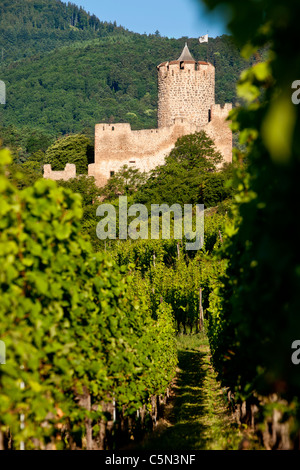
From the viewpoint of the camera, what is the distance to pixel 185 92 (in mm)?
A: 35219

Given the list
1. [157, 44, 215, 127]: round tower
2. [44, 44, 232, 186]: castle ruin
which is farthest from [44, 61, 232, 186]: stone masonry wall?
[157, 44, 215, 127]: round tower

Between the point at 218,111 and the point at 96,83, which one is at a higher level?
the point at 96,83

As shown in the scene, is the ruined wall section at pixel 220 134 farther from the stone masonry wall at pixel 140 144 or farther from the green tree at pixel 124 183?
the green tree at pixel 124 183

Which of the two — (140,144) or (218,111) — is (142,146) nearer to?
(140,144)

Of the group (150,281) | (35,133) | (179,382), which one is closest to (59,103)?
(35,133)

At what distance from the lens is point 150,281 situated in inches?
968

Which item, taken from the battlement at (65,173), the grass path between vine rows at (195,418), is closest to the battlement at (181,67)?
the battlement at (65,173)

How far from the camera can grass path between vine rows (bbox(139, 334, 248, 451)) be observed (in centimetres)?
627

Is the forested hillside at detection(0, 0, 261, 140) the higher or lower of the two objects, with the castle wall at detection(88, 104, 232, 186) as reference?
higher

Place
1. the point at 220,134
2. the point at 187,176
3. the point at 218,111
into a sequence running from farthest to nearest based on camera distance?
the point at 218,111 → the point at 220,134 → the point at 187,176

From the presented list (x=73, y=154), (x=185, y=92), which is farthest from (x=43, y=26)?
(x=185, y=92)

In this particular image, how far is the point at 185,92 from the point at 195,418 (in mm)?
27805

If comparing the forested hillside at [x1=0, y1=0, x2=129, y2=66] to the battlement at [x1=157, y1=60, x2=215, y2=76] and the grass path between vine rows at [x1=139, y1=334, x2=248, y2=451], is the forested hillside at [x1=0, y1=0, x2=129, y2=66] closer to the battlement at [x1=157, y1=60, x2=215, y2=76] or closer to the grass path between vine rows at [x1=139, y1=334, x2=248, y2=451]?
the battlement at [x1=157, y1=60, x2=215, y2=76]

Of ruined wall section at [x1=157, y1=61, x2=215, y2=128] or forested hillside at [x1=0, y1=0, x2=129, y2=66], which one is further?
forested hillside at [x1=0, y1=0, x2=129, y2=66]
